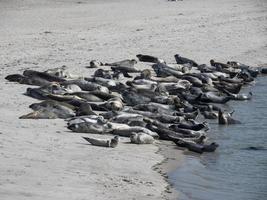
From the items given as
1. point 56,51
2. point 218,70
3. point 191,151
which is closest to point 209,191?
point 191,151

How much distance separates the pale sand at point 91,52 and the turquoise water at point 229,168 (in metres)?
0.42

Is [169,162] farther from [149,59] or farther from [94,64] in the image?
[149,59]

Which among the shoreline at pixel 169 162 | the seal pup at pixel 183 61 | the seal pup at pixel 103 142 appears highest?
the seal pup at pixel 103 142

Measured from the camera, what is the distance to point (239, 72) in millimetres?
21625

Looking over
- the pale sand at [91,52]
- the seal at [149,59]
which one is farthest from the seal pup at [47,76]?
the seal at [149,59]

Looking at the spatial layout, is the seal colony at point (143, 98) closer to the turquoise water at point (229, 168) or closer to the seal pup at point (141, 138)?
the seal pup at point (141, 138)

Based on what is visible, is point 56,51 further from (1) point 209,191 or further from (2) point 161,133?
(1) point 209,191

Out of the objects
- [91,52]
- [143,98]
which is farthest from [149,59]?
[143,98]

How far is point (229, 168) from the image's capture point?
11.3 m

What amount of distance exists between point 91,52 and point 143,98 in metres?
7.86

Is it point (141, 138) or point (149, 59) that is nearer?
point (141, 138)

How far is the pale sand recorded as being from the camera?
889cm

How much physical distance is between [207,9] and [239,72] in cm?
1879

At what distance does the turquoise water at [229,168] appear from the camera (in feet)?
31.9
